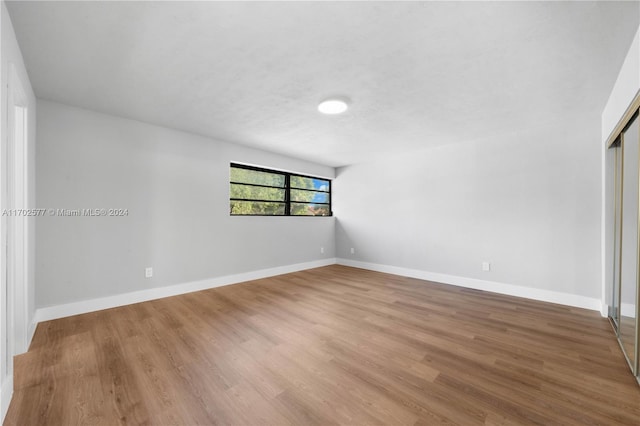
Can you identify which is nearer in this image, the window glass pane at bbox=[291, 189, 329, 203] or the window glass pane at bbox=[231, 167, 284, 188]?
the window glass pane at bbox=[231, 167, 284, 188]

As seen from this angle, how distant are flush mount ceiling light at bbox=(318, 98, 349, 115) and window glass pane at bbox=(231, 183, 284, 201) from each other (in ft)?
7.64

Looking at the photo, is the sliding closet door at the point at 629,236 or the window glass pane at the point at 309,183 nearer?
the sliding closet door at the point at 629,236

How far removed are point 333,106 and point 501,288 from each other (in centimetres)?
364

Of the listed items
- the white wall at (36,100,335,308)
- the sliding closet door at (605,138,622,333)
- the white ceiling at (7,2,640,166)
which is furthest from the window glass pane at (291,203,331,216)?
the sliding closet door at (605,138,622,333)

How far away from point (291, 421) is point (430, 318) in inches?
80.8

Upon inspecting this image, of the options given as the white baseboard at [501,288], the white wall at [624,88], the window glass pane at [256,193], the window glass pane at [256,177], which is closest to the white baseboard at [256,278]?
the white baseboard at [501,288]

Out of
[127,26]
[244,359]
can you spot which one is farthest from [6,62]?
[244,359]

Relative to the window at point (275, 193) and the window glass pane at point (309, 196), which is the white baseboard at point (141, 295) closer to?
the window at point (275, 193)

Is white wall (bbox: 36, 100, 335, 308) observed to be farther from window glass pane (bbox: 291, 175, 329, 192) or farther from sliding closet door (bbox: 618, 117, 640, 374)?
sliding closet door (bbox: 618, 117, 640, 374)

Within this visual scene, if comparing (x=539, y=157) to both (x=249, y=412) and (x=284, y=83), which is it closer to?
(x=284, y=83)

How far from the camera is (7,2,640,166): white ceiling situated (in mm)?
1596

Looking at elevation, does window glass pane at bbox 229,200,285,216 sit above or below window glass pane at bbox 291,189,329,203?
below

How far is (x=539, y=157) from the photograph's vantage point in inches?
141

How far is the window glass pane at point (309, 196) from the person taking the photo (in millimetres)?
5629
